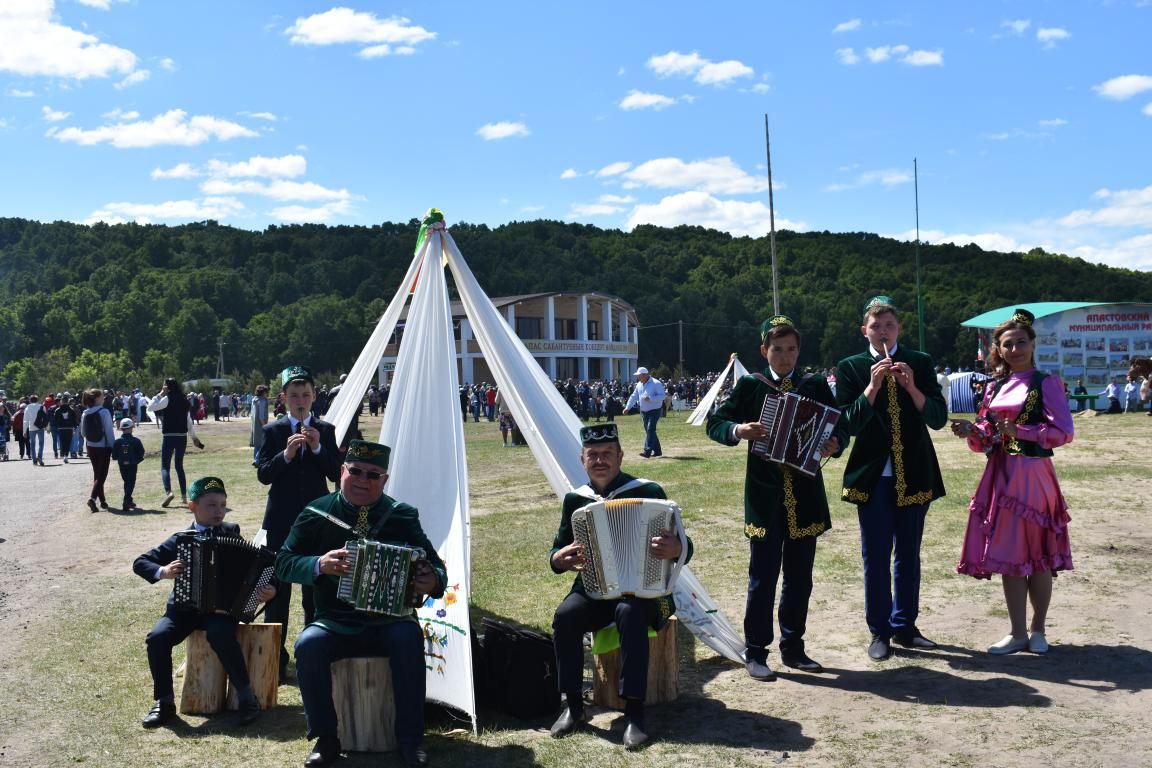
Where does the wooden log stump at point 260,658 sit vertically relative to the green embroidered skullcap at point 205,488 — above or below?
below

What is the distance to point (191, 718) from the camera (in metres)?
5.24

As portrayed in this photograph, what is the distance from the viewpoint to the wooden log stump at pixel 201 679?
5273 mm

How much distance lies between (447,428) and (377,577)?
2.14 m

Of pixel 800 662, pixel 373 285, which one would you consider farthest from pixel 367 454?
pixel 373 285

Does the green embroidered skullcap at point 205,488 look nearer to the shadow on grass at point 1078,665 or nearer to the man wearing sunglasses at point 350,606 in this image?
the man wearing sunglasses at point 350,606

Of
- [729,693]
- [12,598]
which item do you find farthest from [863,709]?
[12,598]

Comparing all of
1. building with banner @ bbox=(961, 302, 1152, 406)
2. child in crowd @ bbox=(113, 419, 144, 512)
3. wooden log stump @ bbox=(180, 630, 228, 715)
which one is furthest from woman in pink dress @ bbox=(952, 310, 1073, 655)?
building with banner @ bbox=(961, 302, 1152, 406)

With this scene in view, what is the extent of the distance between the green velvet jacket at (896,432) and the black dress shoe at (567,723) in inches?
81.6

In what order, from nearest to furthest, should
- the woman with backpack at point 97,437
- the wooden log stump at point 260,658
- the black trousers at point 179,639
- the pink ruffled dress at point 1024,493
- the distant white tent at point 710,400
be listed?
the black trousers at point 179,639 < the wooden log stump at point 260,658 < the pink ruffled dress at point 1024,493 < the woman with backpack at point 97,437 < the distant white tent at point 710,400

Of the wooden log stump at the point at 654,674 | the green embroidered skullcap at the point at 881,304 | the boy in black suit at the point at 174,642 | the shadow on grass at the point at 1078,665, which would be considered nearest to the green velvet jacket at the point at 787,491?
the green embroidered skullcap at the point at 881,304

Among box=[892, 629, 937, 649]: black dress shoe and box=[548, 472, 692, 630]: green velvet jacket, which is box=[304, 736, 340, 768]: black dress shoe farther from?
box=[892, 629, 937, 649]: black dress shoe

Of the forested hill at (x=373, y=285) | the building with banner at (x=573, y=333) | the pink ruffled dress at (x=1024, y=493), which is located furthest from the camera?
the forested hill at (x=373, y=285)

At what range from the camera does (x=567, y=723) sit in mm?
4816

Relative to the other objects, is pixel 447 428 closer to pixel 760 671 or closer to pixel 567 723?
pixel 567 723
